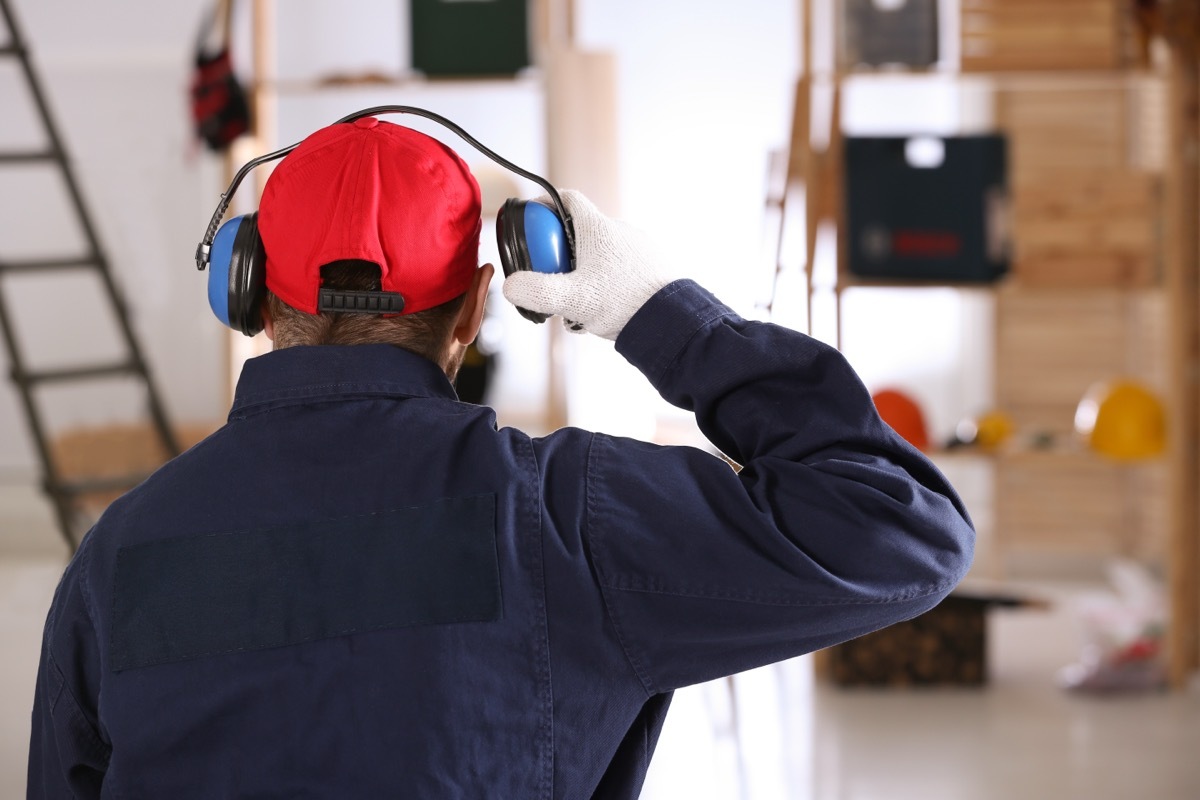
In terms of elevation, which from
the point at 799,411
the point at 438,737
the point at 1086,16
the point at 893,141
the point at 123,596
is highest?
the point at 1086,16

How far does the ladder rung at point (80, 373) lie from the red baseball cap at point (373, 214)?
187cm

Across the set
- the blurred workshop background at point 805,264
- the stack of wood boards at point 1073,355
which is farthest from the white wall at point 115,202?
the stack of wood boards at point 1073,355

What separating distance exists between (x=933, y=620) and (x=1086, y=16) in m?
1.86

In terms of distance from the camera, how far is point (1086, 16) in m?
3.77

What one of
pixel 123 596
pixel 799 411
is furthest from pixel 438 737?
pixel 799 411

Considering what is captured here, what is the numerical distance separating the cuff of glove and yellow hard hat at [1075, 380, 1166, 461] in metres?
3.10

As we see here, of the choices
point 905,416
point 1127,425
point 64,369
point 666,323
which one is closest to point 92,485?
point 64,369

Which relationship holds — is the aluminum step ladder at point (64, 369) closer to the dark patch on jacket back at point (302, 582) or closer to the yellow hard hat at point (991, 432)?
the dark patch on jacket back at point (302, 582)

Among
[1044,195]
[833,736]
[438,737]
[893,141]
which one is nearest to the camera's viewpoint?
[438,737]

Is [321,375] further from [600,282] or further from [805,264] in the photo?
[805,264]

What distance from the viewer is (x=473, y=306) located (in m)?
1.17

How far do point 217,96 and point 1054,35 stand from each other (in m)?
2.49

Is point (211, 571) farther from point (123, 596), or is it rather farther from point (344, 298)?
point (344, 298)

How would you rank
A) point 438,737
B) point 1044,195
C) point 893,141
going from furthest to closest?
point 1044,195, point 893,141, point 438,737
